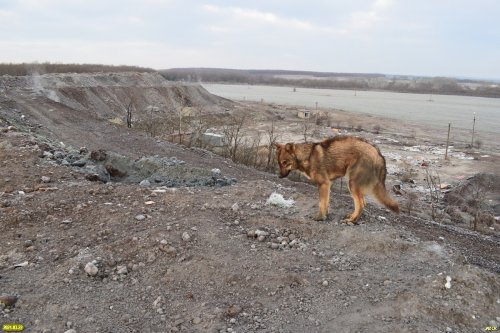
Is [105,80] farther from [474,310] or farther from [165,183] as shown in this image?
[474,310]

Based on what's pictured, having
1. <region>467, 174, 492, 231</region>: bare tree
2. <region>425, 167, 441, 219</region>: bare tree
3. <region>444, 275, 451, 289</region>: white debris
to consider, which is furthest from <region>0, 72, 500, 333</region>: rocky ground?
<region>467, 174, 492, 231</region>: bare tree

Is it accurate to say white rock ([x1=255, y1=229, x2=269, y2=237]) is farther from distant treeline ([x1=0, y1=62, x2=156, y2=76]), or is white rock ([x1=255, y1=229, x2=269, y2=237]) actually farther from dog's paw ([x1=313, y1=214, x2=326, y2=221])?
distant treeline ([x1=0, y1=62, x2=156, y2=76])

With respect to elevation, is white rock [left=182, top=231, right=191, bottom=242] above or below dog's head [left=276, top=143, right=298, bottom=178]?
below

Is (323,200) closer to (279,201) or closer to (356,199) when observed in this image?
(356,199)

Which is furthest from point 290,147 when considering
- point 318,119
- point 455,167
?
point 318,119

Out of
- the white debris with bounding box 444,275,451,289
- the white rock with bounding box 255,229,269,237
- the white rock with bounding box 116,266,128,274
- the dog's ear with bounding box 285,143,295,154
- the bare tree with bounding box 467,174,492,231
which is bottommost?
the bare tree with bounding box 467,174,492,231

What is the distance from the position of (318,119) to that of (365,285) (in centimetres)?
4449

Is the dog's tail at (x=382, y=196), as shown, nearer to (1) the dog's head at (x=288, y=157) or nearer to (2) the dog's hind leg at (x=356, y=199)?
(2) the dog's hind leg at (x=356, y=199)

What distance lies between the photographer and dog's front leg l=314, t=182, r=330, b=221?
6977 millimetres

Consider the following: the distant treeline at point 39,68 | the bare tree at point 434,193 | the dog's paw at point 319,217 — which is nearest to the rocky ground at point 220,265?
the dog's paw at point 319,217

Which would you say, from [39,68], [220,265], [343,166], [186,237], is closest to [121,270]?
[186,237]

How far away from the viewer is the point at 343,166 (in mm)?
6863

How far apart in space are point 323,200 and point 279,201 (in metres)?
0.93

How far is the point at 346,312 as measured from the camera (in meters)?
4.96
